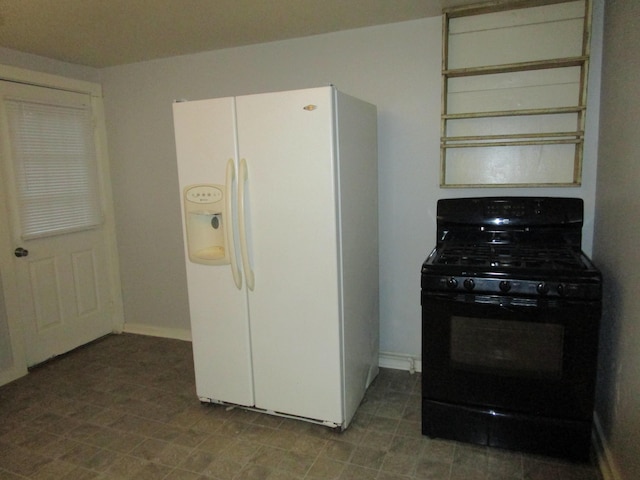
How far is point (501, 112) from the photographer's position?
2.38 m

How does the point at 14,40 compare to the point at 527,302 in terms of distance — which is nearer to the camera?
the point at 527,302

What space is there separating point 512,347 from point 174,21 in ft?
8.19

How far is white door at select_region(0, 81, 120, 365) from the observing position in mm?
2939

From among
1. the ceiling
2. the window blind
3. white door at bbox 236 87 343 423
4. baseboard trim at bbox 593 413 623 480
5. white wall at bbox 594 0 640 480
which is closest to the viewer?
white wall at bbox 594 0 640 480

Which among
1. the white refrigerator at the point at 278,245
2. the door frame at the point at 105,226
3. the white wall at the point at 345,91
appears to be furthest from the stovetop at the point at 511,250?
the door frame at the point at 105,226

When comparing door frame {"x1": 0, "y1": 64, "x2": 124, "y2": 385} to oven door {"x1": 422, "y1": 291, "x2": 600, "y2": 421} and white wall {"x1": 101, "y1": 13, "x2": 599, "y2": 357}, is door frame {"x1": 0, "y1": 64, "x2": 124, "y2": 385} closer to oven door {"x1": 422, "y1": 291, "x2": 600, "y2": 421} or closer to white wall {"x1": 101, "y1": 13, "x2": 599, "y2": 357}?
white wall {"x1": 101, "y1": 13, "x2": 599, "y2": 357}

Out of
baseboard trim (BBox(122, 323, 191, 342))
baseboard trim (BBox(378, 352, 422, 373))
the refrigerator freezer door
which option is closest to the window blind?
baseboard trim (BBox(122, 323, 191, 342))

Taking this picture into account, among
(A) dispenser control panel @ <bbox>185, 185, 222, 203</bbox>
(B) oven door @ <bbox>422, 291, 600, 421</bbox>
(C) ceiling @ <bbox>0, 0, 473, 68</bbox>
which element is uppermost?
(C) ceiling @ <bbox>0, 0, 473, 68</bbox>

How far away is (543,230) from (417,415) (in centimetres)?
123

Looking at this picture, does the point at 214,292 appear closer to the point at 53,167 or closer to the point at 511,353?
the point at 511,353

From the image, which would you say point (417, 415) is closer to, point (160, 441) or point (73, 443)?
point (160, 441)

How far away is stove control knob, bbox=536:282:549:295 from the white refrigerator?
34.5 inches

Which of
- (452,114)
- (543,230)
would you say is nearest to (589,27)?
(452,114)

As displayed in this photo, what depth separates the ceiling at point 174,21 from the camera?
2246mm
